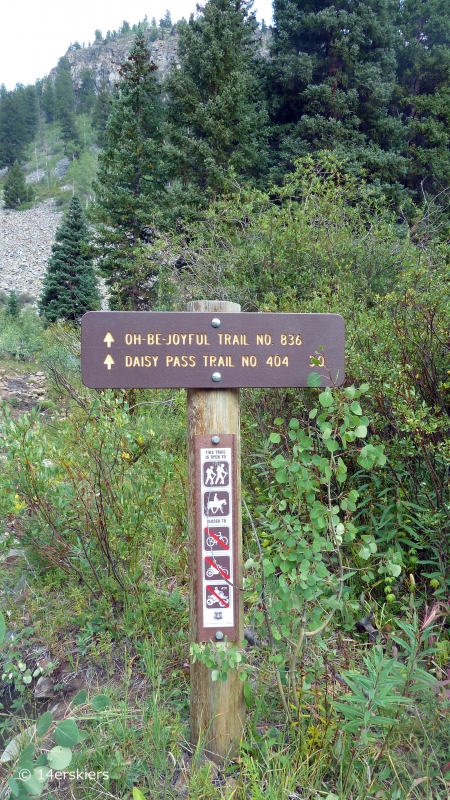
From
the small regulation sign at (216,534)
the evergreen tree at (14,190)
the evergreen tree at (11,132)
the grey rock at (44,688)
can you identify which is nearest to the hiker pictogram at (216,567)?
the small regulation sign at (216,534)

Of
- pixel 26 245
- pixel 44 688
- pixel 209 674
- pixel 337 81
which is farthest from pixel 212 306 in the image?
pixel 26 245

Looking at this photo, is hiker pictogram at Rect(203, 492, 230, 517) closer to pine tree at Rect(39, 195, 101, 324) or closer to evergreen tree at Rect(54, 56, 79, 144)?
pine tree at Rect(39, 195, 101, 324)

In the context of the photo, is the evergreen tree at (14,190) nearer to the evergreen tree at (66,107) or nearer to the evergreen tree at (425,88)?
the evergreen tree at (66,107)

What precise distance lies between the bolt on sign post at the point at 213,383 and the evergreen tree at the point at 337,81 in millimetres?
14556

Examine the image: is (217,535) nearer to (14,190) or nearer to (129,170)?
(129,170)

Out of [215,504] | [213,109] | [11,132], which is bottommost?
[215,504]

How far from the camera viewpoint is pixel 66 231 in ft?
75.0

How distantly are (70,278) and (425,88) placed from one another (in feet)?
48.1

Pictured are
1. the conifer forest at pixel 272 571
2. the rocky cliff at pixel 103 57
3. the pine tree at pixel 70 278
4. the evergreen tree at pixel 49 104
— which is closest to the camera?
the conifer forest at pixel 272 571

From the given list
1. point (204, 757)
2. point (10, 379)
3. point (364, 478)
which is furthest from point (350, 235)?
point (10, 379)

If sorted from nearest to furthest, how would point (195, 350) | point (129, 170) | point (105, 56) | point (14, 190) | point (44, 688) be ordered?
1. point (195, 350)
2. point (44, 688)
3. point (129, 170)
4. point (14, 190)
5. point (105, 56)

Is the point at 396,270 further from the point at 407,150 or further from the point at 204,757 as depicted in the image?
the point at 407,150

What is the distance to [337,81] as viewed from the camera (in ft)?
52.5

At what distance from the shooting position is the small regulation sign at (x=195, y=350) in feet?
5.63
